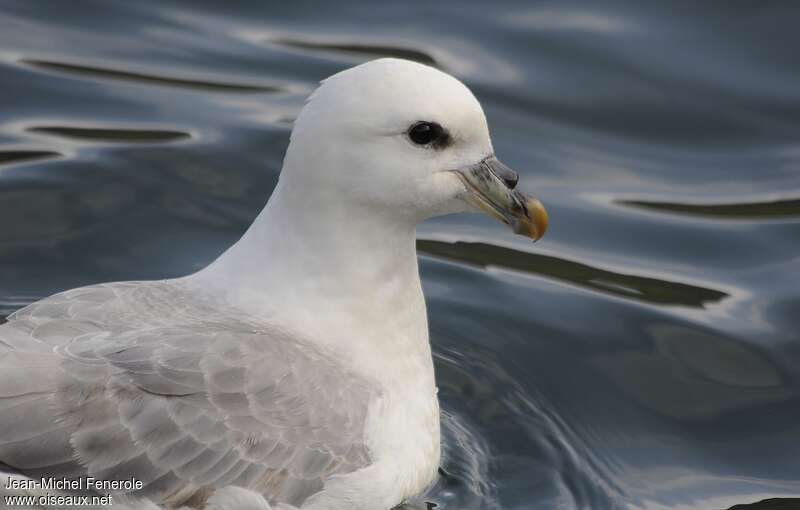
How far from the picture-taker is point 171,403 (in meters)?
4.43

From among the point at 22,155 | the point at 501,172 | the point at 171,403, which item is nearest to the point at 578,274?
the point at 501,172

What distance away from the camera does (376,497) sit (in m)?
4.69

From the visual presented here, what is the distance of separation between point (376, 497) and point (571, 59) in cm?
445

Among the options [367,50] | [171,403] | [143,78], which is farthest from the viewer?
[367,50]

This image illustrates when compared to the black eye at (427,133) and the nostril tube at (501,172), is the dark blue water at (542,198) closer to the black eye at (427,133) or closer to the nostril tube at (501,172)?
the nostril tube at (501,172)

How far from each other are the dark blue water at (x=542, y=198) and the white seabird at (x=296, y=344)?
2.05 feet

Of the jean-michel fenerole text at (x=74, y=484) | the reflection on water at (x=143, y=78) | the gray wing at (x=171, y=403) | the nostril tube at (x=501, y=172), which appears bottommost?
the jean-michel fenerole text at (x=74, y=484)

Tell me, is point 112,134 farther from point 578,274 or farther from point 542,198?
point 578,274

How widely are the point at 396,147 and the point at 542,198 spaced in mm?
2763

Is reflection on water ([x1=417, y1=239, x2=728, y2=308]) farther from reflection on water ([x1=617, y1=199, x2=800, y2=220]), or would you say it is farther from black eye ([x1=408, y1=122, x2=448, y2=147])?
black eye ([x1=408, y1=122, x2=448, y2=147])

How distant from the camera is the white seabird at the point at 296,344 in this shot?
4.36m

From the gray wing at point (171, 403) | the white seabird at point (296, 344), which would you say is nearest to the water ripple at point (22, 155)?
the white seabird at point (296, 344)

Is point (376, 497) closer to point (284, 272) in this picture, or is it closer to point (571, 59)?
point (284, 272)

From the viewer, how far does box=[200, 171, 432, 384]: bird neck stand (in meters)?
4.89
